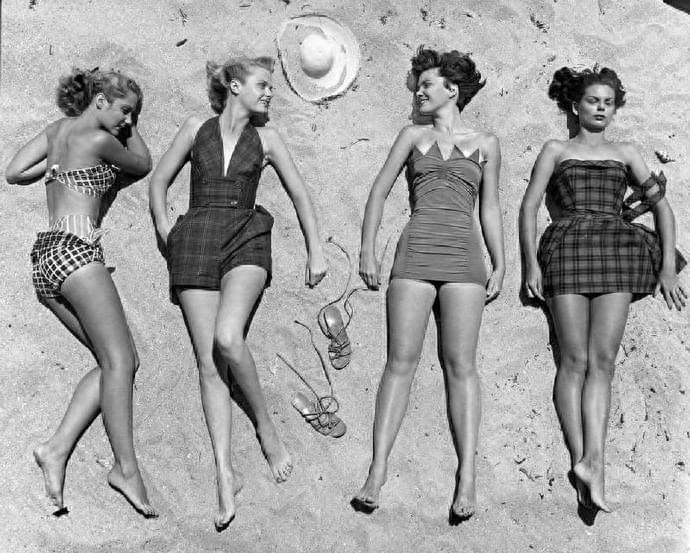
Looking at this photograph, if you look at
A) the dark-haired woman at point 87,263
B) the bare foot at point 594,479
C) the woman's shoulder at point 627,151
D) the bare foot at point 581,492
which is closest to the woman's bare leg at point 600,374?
the bare foot at point 594,479

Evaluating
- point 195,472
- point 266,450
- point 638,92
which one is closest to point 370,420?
point 266,450

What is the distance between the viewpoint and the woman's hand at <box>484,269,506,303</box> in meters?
4.87

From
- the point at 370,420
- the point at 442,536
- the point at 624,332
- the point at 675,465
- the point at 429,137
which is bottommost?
the point at 442,536

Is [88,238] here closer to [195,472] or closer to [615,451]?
[195,472]

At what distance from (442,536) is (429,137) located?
2569 mm

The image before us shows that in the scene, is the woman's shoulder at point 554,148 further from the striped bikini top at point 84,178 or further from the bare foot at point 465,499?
the striped bikini top at point 84,178

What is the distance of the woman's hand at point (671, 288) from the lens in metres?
4.91

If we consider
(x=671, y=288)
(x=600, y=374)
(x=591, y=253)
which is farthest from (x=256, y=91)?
(x=671, y=288)

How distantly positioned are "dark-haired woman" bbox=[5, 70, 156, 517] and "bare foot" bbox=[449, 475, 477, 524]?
192cm

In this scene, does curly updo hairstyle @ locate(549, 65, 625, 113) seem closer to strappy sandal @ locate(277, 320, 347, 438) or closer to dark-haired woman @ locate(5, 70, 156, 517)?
strappy sandal @ locate(277, 320, 347, 438)

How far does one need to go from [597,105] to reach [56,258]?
11.8 feet

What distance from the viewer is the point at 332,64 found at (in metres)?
5.07

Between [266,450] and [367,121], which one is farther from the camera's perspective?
[367,121]

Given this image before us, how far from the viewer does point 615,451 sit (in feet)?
15.9
